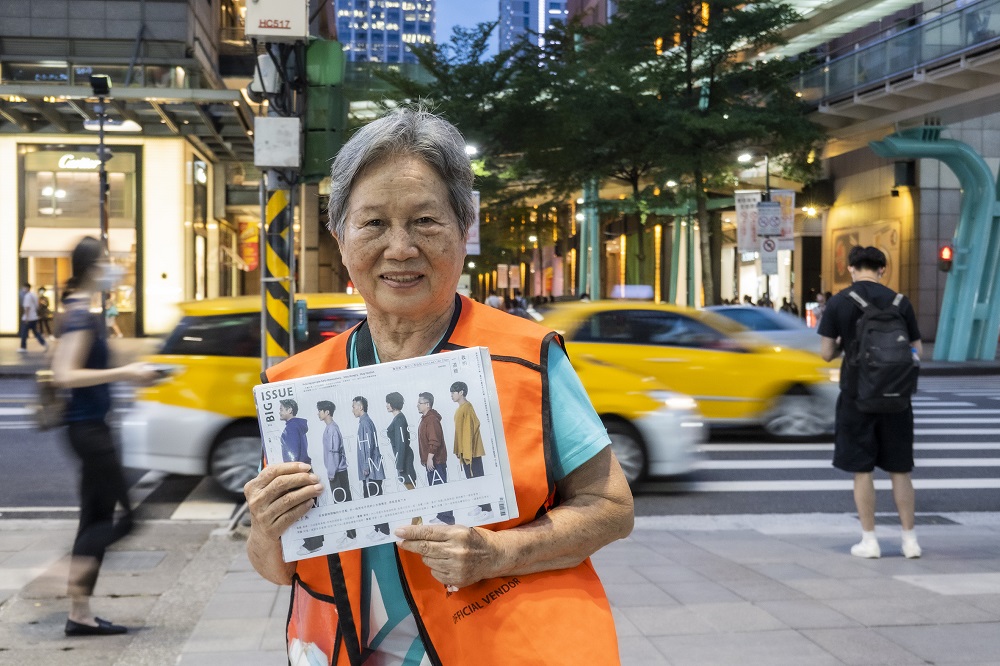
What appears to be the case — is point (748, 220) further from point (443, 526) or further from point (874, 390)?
point (443, 526)

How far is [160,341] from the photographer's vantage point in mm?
9148

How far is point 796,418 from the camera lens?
41.1ft

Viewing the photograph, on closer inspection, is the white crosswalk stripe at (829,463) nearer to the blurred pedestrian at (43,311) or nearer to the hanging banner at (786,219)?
the hanging banner at (786,219)

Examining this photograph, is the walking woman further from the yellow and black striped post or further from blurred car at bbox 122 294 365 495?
blurred car at bbox 122 294 365 495

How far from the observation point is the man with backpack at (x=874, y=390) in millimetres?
6602

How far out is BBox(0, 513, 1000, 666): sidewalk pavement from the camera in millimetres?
4656

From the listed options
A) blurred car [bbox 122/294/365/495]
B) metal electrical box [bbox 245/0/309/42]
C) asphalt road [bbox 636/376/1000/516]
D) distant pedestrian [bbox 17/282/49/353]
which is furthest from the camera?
distant pedestrian [bbox 17/282/49/353]

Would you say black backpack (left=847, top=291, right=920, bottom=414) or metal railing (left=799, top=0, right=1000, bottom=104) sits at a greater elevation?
metal railing (left=799, top=0, right=1000, bottom=104)

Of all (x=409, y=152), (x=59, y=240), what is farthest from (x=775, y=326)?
(x=59, y=240)

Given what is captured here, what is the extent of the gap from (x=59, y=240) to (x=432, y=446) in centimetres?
3543

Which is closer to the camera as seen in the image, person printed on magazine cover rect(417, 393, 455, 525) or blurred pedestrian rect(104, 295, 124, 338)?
person printed on magazine cover rect(417, 393, 455, 525)

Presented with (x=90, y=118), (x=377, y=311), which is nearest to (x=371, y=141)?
(x=377, y=311)

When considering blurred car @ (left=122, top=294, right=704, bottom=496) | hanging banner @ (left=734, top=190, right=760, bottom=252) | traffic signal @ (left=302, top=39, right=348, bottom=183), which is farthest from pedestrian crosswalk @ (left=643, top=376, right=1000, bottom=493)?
hanging banner @ (left=734, top=190, right=760, bottom=252)

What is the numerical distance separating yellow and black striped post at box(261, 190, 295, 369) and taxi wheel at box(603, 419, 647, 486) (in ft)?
10.0
